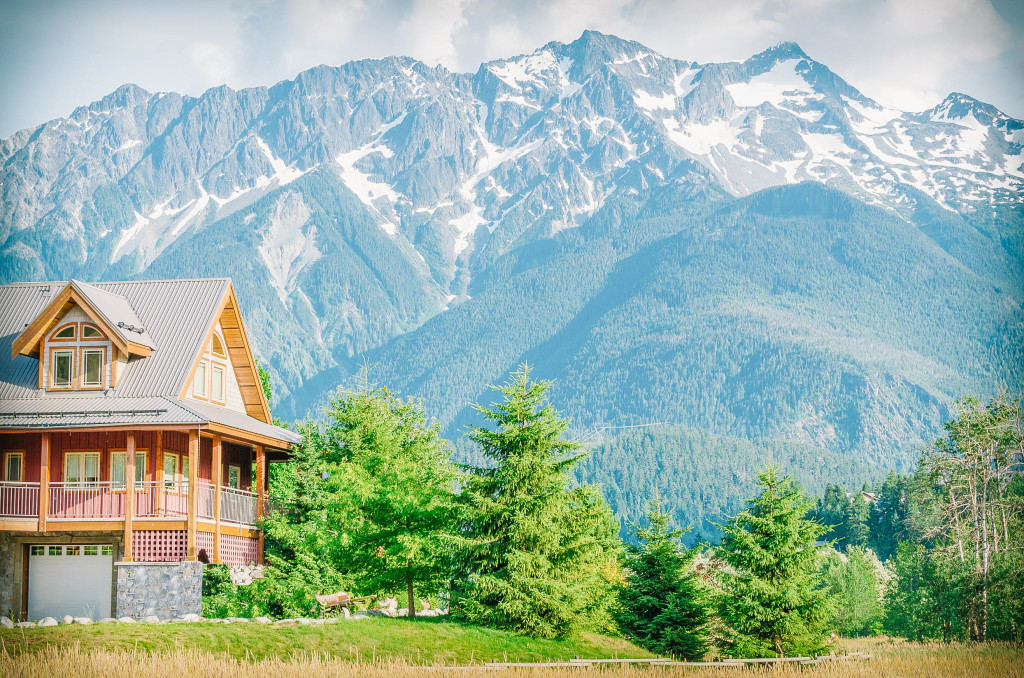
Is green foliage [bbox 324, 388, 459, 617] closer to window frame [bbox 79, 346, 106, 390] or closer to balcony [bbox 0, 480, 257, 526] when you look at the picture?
balcony [bbox 0, 480, 257, 526]

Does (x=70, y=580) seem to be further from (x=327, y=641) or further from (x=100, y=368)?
(x=327, y=641)

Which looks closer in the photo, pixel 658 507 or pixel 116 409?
pixel 116 409

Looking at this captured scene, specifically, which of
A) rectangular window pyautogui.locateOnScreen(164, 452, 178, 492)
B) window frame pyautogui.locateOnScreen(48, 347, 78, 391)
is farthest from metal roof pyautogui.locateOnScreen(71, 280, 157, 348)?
rectangular window pyautogui.locateOnScreen(164, 452, 178, 492)

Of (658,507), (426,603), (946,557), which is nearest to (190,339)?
(426,603)

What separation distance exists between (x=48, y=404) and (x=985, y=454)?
4397 cm

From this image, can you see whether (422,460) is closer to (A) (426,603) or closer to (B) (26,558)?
(A) (426,603)

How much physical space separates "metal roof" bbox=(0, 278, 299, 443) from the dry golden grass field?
34.5ft

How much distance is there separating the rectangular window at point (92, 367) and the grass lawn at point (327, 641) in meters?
12.4

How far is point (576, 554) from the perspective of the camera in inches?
1457

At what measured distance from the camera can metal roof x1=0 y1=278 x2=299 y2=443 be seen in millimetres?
38375

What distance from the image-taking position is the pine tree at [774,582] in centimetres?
3653

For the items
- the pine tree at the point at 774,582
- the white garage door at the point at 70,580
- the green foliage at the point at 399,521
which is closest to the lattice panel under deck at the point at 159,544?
the white garage door at the point at 70,580

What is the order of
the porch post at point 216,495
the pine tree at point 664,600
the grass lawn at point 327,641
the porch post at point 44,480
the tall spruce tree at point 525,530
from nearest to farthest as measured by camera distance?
the grass lawn at point 327,641 → the tall spruce tree at point 525,530 → the porch post at point 44,480 → the porch post at point 216,495 → the pine tree at point 664,600

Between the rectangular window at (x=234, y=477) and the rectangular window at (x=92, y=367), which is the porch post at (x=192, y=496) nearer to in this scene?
the rectangular window at (x=92, y=367)
